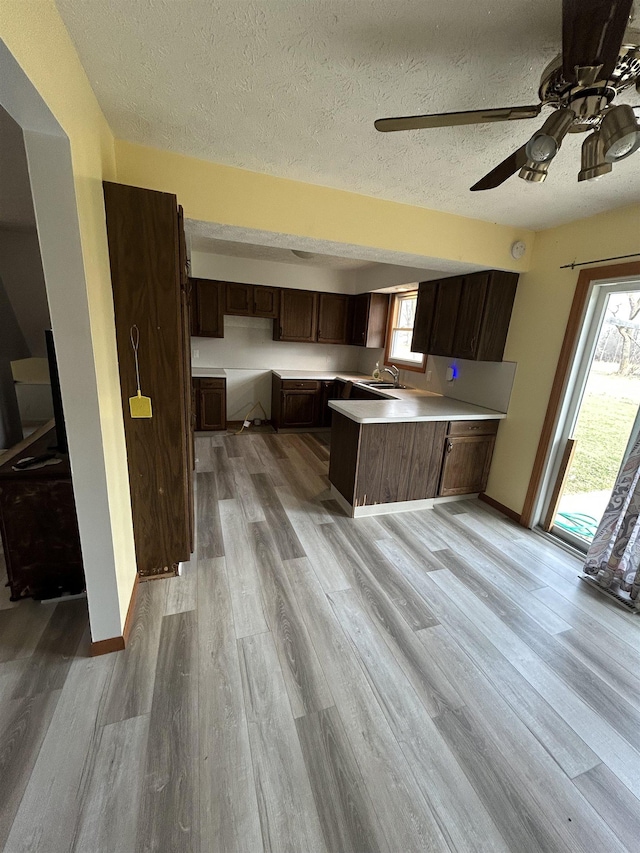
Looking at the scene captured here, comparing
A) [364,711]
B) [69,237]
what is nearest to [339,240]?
[69,237]

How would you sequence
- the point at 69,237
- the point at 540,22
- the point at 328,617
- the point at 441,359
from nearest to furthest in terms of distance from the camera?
the point at 540,22, the point at 69,237, the point at 328,617, the point at 441,359

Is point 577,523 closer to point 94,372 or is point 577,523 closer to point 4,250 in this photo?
point 94,372

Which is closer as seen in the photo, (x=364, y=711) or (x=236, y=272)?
(x=364, y=711)

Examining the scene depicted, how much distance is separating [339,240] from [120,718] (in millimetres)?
2651

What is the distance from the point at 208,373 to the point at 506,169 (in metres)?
4.01

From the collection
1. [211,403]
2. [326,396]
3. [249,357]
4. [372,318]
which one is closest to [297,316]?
[249,357]

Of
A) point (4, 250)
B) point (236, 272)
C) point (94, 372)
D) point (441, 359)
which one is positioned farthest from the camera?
point (236, 272)

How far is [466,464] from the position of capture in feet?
10.4

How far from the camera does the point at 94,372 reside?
4.22 ft

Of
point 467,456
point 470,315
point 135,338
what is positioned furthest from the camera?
point 467,456

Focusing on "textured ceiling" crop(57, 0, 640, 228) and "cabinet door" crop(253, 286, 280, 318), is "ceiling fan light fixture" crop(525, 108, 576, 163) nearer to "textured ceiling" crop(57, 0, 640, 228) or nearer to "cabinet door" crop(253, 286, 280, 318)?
"textured ceiling" crop(57, 0, 640, 228)

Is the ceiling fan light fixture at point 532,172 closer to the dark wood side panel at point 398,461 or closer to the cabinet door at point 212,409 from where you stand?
the dark wood side panel at point 398,461

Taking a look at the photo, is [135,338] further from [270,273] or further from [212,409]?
[270,273]

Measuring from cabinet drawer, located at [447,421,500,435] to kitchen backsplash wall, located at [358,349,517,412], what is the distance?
17 cm
